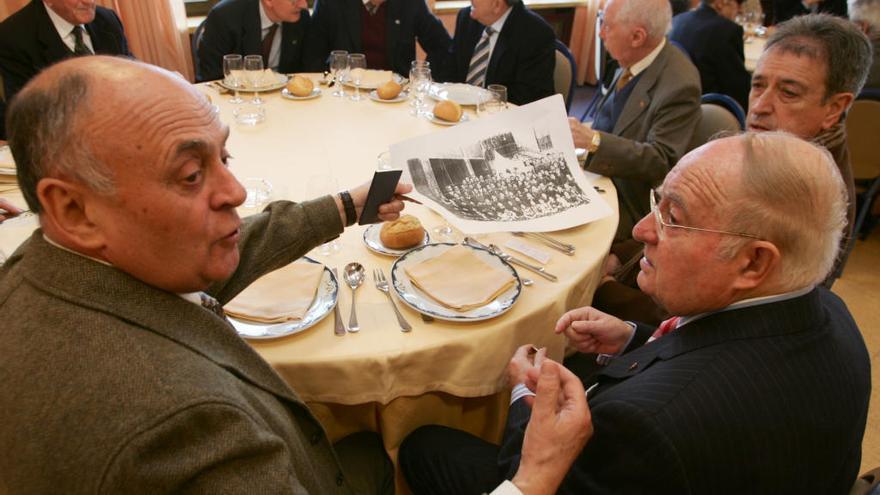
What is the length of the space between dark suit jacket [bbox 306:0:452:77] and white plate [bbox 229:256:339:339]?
8.38ft

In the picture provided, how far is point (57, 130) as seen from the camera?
0.63m

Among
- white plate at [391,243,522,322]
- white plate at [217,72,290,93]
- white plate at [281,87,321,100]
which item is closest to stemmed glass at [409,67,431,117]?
white plate at [281,87,321,100]

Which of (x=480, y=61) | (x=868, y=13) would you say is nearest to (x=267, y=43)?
(x=480, y=61)

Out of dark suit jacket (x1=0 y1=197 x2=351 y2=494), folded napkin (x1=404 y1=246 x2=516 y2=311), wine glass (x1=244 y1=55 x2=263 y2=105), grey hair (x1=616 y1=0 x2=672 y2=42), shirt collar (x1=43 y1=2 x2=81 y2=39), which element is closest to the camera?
dark suit jacket (x1=0 y1=197 x2=351 y2=494)

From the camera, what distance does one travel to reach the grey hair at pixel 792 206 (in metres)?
0.87

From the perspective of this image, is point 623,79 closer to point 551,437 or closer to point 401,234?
point 401,234

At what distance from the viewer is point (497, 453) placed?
1.22 meters

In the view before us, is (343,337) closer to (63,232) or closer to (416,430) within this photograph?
(416,430)

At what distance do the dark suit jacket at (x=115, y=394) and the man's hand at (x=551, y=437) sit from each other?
0.42 meters

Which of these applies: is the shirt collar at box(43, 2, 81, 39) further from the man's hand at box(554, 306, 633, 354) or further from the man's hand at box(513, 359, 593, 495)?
the man's hand at box(513, 359, 593, 495)

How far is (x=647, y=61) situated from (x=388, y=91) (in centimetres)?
113

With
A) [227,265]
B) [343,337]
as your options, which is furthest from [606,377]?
[227,265]

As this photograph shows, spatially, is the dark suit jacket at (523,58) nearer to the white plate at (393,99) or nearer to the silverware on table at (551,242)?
the white plate at (393,99)

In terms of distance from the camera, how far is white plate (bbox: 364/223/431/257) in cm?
136
